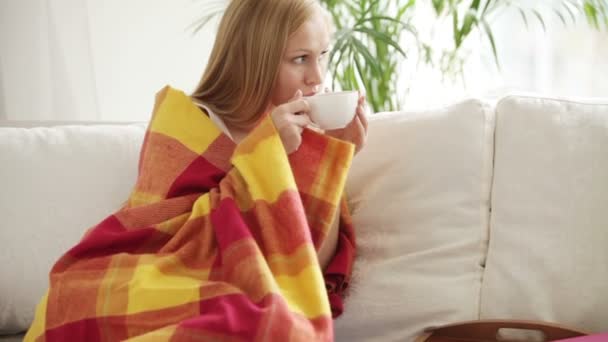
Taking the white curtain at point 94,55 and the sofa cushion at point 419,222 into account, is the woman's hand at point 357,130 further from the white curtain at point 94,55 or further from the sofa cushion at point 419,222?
the white curtain at point 94,55

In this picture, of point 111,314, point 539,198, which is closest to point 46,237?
point 111,314

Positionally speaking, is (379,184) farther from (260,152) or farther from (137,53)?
(137,53)

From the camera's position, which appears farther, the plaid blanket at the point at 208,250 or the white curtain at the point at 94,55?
the white curtain at the point at 94,55

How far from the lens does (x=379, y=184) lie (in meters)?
1.46

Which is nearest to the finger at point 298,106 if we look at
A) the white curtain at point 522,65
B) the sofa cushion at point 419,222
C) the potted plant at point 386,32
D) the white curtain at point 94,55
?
the sofa cushion at point 419,222

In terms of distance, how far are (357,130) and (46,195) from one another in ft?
2.23

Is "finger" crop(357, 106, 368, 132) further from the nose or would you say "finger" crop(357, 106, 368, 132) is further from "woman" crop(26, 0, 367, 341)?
the nose

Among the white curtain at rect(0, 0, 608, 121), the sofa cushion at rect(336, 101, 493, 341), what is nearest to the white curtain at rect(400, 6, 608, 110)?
the white curtain at rect(0, 0, 608, 121)

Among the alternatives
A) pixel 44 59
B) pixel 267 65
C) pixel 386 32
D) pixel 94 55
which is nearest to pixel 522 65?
pixel 386 32

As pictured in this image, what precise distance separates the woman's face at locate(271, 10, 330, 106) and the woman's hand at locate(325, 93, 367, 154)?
0.10 meters

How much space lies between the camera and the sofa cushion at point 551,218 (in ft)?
4.22

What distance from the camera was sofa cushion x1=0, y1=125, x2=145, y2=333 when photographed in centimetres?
146

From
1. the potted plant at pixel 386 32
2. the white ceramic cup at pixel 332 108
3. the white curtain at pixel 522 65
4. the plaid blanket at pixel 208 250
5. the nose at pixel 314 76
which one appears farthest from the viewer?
the white curtain at pixel 522 65

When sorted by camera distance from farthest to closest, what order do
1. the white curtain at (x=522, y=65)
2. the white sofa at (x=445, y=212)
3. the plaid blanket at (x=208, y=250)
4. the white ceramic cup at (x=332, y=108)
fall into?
the white curtain at (x=522, y=65), the white sofa at (x=445, y=212), the white ceramic cup at (x=332, y=108), the plaid blanket at (x=208, y=250)
